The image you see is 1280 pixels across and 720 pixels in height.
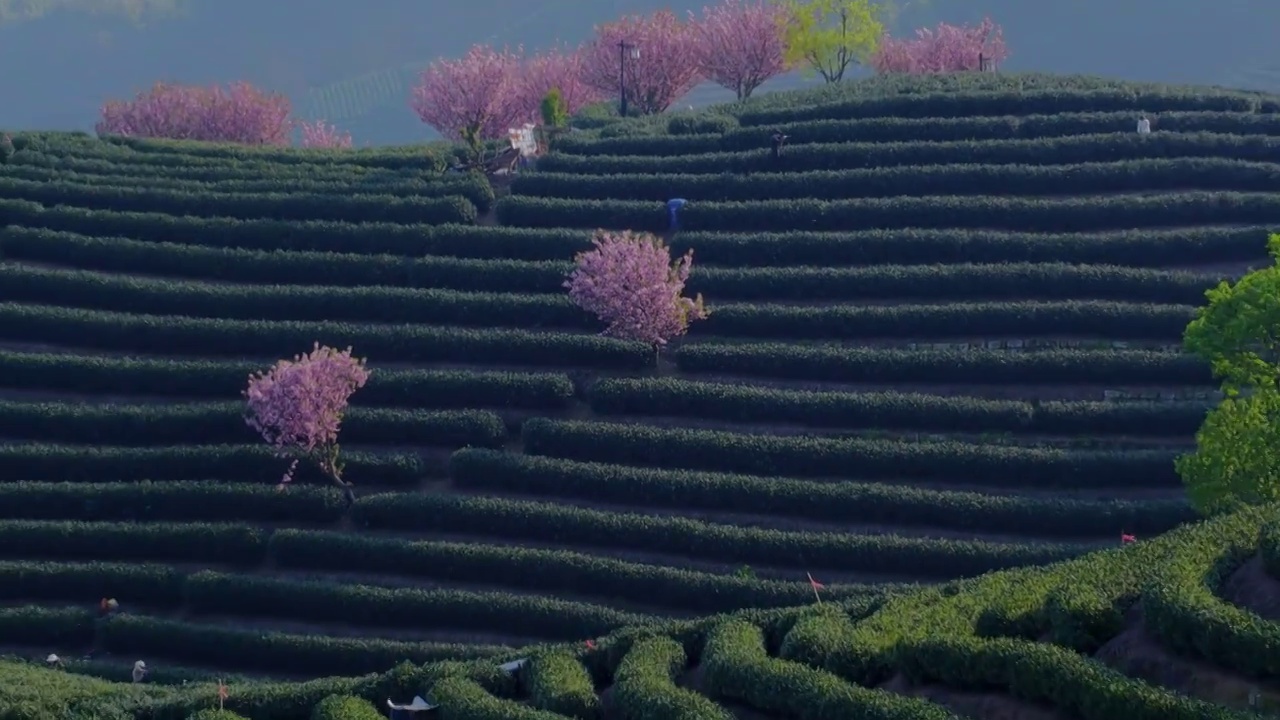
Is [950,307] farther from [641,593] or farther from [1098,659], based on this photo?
[1098,659]

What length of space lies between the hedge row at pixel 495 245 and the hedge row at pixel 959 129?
665 cm

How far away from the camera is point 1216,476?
1106 inches

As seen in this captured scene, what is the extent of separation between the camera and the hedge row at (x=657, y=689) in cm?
2152

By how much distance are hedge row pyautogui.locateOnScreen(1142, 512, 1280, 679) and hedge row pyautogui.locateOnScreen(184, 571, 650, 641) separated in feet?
46.2

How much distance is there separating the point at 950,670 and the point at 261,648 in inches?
712

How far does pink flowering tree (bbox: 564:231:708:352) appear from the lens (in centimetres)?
4034

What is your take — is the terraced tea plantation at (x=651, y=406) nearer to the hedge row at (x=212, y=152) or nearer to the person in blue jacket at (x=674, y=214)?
the person in blue jacket at (x=674, y=214)

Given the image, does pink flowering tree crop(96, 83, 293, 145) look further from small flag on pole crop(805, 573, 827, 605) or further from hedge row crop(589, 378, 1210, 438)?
small flag on pole crop(805, 573, 827, 605)

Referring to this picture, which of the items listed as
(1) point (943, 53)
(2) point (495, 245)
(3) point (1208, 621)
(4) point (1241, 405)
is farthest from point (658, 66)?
(3) point (1208, 621)

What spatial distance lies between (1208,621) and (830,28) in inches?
2139

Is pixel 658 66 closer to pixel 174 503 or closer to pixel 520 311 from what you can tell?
pixel 520 311

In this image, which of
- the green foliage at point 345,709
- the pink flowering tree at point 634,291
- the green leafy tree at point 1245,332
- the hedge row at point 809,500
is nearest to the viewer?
the green foliage at point 345,709

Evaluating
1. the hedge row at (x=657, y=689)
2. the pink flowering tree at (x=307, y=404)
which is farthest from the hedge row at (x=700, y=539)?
the hedge row at (x=657, y=689)

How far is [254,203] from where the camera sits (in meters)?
50.3
